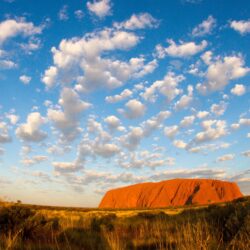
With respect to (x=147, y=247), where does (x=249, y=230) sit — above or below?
above

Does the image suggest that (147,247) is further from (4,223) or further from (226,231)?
(4,223)

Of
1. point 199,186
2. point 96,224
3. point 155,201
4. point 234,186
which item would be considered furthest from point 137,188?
point 96,224

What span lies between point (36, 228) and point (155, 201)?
14429 cm

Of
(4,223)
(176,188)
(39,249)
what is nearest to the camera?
(39,249)

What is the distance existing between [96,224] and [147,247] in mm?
6536

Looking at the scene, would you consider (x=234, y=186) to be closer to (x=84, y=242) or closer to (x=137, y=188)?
(x=137, y=188)

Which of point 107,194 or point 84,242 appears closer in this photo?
point 84,242

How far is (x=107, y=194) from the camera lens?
613 feet

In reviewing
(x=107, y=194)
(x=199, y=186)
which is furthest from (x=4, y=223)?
(x=107, y=194)

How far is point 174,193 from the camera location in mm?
148625

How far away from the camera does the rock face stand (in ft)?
444

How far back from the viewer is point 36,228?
991cm

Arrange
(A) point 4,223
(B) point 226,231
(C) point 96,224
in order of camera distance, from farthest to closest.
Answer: (C) point 96,224, (A) point 4,223, (B) point 226,231

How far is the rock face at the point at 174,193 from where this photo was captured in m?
135
